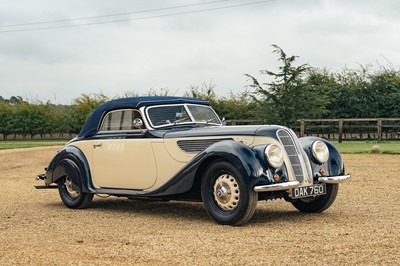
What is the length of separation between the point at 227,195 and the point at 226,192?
0.12 ft

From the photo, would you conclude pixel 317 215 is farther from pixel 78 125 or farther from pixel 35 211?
pixel 78 125

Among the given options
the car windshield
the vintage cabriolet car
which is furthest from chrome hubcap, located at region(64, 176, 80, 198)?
the car windshield

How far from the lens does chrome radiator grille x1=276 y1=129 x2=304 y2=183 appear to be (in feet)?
24.9

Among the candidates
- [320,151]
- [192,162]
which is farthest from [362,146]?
[192,162]

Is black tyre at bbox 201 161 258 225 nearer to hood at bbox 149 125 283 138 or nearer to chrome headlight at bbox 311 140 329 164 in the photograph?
hood at bbox 149 125 283 138

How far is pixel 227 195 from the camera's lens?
24.1 ft

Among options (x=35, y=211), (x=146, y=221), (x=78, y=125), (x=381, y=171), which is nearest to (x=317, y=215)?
(x=146, y=221)

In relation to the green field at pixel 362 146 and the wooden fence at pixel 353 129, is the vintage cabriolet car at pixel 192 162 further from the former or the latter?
the wooden fence at pixel 353 129

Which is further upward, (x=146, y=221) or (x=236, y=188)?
(x=236, y=188)

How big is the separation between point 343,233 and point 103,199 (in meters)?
5.31

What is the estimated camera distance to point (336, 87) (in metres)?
35.2

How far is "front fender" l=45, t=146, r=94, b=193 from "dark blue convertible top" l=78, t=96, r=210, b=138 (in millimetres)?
328

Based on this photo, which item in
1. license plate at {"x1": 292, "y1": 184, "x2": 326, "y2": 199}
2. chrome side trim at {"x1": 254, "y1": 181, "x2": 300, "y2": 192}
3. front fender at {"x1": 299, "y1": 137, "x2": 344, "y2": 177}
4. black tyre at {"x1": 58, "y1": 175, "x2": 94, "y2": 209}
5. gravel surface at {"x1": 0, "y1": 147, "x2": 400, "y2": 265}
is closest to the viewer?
gravel surface at {"x1": 0, "y1": 147, "x2": 400, "y2": 265}

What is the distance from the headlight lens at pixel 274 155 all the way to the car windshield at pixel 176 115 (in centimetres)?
181
